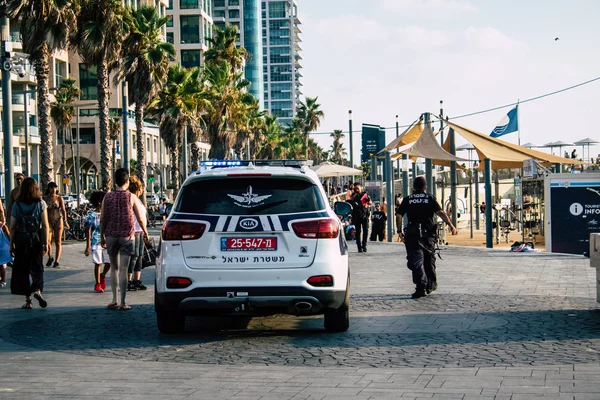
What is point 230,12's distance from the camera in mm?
163625

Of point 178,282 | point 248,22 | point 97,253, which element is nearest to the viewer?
point 178,282

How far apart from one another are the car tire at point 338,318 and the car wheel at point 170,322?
149 cm

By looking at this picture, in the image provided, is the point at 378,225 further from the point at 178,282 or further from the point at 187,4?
the point at 187,4

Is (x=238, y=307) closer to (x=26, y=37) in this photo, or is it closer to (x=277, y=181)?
(x=277, y=181)

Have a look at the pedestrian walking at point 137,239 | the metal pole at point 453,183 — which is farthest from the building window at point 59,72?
the pedestrian walking at point 137,239

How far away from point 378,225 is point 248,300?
2138cm

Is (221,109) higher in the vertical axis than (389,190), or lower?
higher

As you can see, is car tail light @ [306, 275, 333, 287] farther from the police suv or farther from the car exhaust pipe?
the car exhaust pipe

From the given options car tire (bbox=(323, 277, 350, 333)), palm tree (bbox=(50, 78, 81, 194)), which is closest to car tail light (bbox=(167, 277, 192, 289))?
car tire (bbox=(323, 277, 350, 333))

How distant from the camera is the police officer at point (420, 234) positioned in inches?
490

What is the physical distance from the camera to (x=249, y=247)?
8641 millimetres

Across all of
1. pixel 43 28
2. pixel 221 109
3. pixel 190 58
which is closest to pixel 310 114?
pixel 190 58

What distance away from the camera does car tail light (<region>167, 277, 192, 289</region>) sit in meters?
8.66

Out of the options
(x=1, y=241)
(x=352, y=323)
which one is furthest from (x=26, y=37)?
(x=352, y=323)
